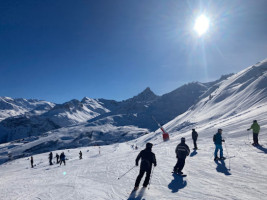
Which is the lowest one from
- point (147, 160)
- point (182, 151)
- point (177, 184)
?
point (177, 184)

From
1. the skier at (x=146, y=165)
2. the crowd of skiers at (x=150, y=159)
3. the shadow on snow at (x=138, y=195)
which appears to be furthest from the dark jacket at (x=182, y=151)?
the shadow on snow at (x=138, y=195)

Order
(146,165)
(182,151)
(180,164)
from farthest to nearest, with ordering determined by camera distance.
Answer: (180,164)
(182,151)
(146,165)

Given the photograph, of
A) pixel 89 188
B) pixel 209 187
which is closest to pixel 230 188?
pixel 209 187

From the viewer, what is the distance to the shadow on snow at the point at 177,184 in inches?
346

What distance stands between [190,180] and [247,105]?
52.7 m

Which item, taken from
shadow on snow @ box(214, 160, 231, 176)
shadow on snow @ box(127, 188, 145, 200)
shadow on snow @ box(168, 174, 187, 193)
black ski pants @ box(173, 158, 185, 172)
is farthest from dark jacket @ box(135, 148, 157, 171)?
shadow on snow @ box(214, 160, 231, 176)

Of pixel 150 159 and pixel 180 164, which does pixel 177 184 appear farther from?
pixel 150 159

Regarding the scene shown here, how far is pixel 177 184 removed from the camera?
933cm

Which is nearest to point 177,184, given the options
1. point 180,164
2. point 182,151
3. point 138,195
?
point 180,164

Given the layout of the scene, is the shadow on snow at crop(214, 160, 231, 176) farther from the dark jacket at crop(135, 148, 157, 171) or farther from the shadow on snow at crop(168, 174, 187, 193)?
the dark jacket at crop(135, 148, 157, 171)

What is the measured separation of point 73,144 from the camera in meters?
183

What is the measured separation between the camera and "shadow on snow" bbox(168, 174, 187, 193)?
8.78 meters

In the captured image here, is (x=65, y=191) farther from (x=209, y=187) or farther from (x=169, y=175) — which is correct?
(x=209, y=187)

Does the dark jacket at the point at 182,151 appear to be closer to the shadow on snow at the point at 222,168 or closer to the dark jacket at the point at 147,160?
the dark jacket at the point at 147,160
